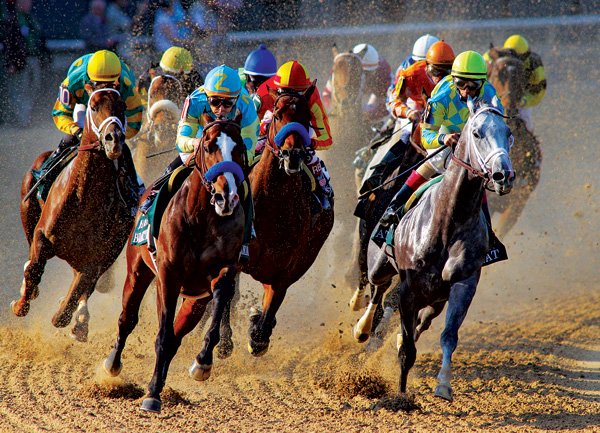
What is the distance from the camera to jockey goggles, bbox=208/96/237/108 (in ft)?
25.2

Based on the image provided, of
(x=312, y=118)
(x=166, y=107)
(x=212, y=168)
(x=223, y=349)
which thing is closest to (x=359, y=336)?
(x=223, y=349)

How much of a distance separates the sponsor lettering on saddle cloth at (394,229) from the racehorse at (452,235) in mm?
125

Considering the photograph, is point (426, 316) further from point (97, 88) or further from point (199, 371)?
point (97, 88)

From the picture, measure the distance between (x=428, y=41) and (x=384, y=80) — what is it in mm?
3552

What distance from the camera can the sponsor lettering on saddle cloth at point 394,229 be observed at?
789 centimetres

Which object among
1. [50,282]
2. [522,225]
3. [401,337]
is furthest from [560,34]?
[401,337]

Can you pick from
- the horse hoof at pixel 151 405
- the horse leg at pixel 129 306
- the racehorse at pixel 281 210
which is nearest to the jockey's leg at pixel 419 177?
the racehorse at pixel 281 210

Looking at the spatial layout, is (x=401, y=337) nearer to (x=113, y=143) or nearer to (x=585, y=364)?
(x=585, y=364)

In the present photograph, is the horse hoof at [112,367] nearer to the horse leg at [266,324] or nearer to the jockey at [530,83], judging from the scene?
the horse leg at [266,324]

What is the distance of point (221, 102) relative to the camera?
304 inches

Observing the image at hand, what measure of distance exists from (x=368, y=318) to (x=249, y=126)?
222 cm

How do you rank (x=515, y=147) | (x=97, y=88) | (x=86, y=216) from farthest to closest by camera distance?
(x=515, y=147) < (x=86, y=216) < (x=97, y=88)

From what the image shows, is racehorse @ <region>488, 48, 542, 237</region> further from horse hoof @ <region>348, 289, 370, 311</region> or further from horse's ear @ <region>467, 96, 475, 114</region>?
horse's ear @ <region>467, 96, 475, 114</region>

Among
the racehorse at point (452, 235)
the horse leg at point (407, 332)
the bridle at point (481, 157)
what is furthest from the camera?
the horse leg at point (407, 332)
